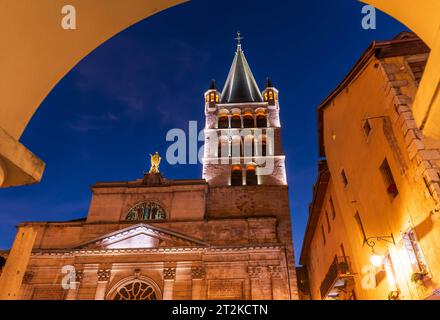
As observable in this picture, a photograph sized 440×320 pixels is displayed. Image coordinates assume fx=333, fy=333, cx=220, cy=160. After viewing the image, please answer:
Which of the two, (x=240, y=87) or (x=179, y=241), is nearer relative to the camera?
(x=179, y=241)

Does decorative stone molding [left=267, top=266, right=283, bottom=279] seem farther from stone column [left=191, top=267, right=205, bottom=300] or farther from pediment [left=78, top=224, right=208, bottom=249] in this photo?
pediment [left=78, top=224, right=208, bottom=249]

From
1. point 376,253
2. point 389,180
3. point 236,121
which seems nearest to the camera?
point 389,180

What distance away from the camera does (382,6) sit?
10.5 feet

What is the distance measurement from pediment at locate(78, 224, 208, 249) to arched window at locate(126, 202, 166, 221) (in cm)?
253

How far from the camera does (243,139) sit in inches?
1389

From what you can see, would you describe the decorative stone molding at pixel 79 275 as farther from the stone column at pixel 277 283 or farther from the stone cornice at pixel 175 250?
the stone column at pixel 277 283

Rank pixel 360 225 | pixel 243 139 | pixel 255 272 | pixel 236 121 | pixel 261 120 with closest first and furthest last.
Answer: pixel 360 225, pixel 255 272, pixel 243 139, pixel 261 120, pixel 236 121

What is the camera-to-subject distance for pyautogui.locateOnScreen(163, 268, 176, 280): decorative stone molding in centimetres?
2298

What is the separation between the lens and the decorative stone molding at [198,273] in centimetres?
2303

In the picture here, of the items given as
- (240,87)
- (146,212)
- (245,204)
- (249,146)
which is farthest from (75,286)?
(240,87)

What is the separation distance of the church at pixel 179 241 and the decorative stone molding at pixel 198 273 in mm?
71

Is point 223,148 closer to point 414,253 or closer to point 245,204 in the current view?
point 245,204

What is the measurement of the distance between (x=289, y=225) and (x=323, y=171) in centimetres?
1031

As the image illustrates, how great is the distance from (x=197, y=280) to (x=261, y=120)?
20337 millimetres
